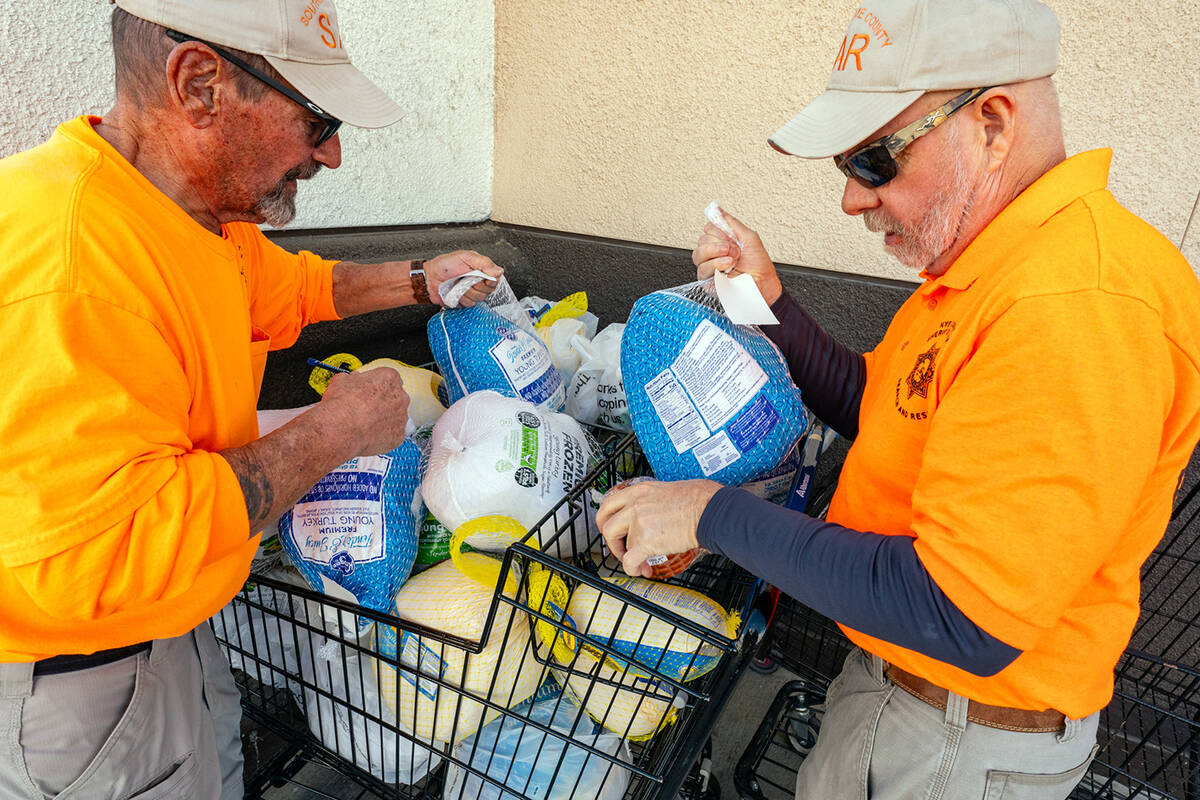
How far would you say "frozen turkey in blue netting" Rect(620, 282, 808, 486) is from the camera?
1273 mm

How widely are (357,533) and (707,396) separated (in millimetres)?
793

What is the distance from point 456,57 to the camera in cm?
267

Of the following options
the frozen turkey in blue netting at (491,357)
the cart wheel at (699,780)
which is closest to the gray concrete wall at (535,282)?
the frozen turkey in blue netting at (491,357)

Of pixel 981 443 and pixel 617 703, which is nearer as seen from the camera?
pixel 981 443

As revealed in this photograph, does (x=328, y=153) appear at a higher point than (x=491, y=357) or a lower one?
higher

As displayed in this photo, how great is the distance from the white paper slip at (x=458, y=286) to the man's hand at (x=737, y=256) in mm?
591

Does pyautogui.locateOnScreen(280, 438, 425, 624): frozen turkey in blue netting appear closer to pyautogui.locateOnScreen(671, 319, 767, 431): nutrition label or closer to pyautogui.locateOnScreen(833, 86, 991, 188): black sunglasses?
pyautogui.locateOnScreen(671, 319, 767, 431): nutrition label

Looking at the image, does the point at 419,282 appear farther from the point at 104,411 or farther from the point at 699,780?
the point at 699,780

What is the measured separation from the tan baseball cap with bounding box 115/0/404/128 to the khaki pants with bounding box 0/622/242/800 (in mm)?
→ 1048

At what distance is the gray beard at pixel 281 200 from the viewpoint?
122 cm

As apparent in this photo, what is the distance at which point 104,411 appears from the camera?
863 mm

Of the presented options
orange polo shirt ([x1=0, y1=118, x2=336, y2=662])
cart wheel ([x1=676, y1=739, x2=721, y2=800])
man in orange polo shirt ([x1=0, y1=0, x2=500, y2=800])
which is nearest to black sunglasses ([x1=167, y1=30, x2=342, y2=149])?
man in orange polo shirt ([x1=0, y1=0, x2=500, y2=800])

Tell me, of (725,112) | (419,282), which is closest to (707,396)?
(419,282)

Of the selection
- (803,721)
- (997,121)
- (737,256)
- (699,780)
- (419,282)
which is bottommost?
(803,721)
